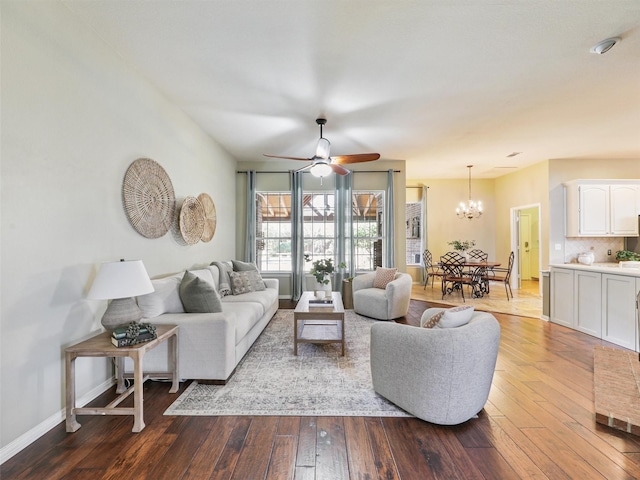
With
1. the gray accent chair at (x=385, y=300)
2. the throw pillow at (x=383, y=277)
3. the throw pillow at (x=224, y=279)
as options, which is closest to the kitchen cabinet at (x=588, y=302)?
the gray accent chair at (x=385, y=300)

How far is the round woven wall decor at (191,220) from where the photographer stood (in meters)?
3.78

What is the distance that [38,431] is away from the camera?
74.3 inches

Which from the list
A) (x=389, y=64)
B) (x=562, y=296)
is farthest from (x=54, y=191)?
(x=562, y=296)

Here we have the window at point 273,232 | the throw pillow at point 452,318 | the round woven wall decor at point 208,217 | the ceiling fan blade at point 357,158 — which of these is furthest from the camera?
the window at point 273,232

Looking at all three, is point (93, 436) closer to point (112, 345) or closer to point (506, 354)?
point (112, 345)

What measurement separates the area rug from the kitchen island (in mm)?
3120

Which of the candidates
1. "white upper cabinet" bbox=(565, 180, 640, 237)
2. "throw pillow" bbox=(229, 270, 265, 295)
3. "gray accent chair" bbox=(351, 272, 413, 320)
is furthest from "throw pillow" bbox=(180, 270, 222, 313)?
"white upper cabinet" bbox=(565, 180, 640, 237)

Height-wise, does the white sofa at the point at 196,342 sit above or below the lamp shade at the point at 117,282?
below

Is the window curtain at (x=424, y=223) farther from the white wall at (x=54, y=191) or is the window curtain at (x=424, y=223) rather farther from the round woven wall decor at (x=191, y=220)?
the white wall at (x=54, y=191)

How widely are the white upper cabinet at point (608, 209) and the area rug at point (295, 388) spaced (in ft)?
15.3

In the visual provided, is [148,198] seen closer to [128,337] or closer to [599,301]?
[128,337]

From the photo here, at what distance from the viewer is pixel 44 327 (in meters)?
1.95

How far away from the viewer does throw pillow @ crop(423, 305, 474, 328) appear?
2086mm

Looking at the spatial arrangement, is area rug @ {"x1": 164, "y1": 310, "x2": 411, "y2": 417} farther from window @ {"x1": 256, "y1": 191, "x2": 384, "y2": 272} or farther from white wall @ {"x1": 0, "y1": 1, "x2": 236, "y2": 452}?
window @ {"x1": 256, "y1": 191, "x2": 384, "y2": 272}
